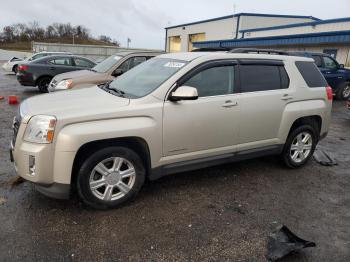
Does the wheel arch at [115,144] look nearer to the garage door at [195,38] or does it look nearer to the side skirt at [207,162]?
the side skirt at [207,162]

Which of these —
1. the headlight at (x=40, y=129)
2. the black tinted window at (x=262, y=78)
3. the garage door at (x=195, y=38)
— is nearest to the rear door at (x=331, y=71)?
the black tinted window at (x=262, y=78)

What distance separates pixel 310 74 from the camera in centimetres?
502

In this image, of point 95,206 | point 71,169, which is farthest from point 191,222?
point 71,169

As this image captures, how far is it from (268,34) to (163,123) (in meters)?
23.1

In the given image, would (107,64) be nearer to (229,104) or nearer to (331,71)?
(229,104)

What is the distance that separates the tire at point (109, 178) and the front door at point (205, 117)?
0.45 meters

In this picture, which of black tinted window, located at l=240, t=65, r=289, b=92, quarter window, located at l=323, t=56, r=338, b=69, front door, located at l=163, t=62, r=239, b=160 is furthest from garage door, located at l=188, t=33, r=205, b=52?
front door, located at l=163, t=62, r=239, b=160

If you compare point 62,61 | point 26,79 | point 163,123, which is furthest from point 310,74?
point 26,79

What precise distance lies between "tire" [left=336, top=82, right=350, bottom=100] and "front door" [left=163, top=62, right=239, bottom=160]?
37.6ft

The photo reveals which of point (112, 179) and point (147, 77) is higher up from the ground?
point (147, 77)

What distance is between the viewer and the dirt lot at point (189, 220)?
289 centimetres

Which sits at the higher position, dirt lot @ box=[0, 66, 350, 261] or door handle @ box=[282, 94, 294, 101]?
door handle @ box=[282, 94, 294, 101]

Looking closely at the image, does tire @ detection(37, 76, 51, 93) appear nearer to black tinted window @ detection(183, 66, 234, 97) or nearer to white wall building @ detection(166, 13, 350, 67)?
black tinted window @ detection(183, 66, 234, 97)

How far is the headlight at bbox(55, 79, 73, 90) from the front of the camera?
8000mm
